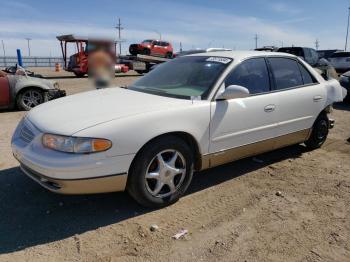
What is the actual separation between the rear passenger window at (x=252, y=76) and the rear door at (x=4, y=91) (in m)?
6.44

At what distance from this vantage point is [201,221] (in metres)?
3.44

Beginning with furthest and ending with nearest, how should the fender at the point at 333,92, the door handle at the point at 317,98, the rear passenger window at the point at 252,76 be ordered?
the fender at the point at 333,92 → the door handle at the point at 317,98 → the rear passenger window at the point at 252,76

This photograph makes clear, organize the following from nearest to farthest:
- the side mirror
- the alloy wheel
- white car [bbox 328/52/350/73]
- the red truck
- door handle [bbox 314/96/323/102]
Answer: the alloy wheel < the side mirror < door handle [bbox 314/96/323/102] < white car [bbox 328/52/350/73] < the red truck

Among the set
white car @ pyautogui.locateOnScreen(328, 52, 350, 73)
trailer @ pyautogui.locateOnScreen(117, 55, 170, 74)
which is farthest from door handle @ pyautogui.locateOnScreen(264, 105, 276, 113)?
white car @ pyautogui.locateOnScreen(328, 52, 350, 73)

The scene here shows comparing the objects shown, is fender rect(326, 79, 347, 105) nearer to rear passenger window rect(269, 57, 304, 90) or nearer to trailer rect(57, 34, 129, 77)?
rear passenger window rect(269, 57, 304, 90)

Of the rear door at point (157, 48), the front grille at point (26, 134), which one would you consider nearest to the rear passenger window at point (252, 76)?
the front grille at point (26, 134)

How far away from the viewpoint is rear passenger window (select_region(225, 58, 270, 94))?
4.15 meters

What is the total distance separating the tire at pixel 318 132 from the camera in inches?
213

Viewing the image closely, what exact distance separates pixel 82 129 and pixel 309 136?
3569 millimetres

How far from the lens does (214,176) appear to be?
4.55 metres

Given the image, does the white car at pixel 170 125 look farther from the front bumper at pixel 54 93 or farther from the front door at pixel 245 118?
the front bumper at pixel 54 93

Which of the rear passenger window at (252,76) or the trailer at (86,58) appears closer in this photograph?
the rear passenger window at (252,76)

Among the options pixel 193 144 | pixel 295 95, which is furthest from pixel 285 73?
pixel 193 144

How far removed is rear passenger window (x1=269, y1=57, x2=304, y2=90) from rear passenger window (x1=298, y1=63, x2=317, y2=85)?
0.09 m
